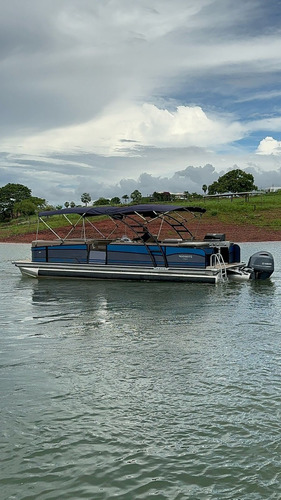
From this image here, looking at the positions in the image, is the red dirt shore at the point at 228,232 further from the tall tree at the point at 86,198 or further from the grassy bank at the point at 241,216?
the tall tree at the point at 86,198

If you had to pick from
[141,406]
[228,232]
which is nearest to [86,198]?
[228,232]

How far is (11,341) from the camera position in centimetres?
1298

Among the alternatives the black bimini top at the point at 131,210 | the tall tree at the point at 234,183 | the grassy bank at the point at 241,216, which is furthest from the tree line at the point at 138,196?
the black bimini top at the point at 131,210

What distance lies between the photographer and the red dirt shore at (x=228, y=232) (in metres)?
58.5

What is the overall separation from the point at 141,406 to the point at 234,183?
104657mm

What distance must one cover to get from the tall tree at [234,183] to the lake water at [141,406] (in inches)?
3766

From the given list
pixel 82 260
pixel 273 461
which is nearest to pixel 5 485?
pixel 273 461

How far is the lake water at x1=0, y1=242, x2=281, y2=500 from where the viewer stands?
6336 mm

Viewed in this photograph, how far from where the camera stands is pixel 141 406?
8.49m

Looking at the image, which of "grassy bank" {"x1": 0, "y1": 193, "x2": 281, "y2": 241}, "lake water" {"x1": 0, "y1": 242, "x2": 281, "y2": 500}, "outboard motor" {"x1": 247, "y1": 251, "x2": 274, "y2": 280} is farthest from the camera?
"grassy bank" {"x1": 0, "y1": 193, "x2": 281, "y2": 241}

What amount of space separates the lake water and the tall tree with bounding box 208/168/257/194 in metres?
95.6

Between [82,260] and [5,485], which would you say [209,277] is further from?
[5,485]

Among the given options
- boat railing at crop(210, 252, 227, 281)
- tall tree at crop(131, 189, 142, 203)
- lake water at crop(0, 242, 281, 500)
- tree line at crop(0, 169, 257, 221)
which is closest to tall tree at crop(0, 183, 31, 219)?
tree line at crop(0, 169, 257, 221)

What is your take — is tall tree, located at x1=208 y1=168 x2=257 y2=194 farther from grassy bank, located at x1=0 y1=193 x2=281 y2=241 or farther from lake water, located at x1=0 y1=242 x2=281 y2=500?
lake water, located at x1=0 y1=242 x2=281 y2=500
